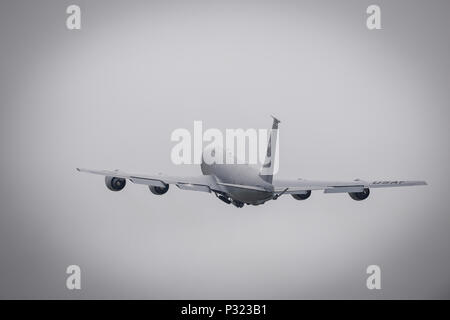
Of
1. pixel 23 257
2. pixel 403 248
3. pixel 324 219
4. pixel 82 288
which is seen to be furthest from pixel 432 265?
pixel 23 257

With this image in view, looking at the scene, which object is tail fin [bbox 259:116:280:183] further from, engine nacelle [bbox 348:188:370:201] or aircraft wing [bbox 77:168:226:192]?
engine nacelle [bbox 348:188:370:201]

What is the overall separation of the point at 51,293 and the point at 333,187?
102m

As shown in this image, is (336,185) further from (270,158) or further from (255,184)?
(255,184)

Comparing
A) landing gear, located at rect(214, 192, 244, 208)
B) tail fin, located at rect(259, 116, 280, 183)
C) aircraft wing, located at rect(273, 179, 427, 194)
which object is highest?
tail fin, located at rect(259, 116, 280, 183)

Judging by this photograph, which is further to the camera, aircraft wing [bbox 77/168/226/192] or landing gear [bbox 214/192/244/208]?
landing gear [bbox 214/192/244/208]

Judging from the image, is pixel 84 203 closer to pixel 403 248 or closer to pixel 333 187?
pixel 403 248

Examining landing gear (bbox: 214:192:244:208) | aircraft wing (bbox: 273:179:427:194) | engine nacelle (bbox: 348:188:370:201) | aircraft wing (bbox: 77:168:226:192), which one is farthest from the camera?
landing gear (bbox: 214:192:244:208)

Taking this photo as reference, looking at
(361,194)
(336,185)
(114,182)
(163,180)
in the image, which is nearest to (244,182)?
(163,180)

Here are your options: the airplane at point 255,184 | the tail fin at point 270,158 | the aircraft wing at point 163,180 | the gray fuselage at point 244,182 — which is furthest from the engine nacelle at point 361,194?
the aircraft wing at point 163,180

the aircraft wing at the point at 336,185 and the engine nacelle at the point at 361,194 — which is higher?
the aircraft wing at the point at 336,185

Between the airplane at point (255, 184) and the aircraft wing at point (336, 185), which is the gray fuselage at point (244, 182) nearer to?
the airplane at point (255, 184)

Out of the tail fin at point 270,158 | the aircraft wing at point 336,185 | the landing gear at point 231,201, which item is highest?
the tail fin at point 270,158

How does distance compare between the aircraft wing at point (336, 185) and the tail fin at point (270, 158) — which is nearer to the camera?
the tail fin at point (270, 158)

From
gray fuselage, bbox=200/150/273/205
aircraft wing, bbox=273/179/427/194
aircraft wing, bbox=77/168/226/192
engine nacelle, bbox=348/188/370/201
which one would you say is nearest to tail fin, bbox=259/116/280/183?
gray fuselage, bbox=200/150/273/205
